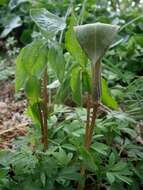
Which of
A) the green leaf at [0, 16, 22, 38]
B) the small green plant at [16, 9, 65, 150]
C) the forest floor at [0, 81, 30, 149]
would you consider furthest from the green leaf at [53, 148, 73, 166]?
the green leaf at [0, 16, 22, 38]

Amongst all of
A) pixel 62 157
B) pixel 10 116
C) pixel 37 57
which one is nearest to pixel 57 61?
pixel 37 57

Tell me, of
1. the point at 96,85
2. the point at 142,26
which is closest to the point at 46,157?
the point at 96,85

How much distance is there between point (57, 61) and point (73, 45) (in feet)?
0.19

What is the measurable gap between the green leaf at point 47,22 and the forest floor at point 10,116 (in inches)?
14.9

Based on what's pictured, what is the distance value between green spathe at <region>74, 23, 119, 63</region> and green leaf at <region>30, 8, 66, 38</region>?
0.16 feet

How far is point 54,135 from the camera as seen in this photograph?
0.87 m

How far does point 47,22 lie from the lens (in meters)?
0.69

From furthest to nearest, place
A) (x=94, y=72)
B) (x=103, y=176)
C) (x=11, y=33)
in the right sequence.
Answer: (x=11, y=33), (x=103, y=176), (x=94, y=72)

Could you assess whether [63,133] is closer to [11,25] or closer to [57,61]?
[57,61]

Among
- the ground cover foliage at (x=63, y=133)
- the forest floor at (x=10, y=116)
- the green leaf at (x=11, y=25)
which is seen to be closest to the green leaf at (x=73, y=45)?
the ground cover foliage at (x=63, y=133)

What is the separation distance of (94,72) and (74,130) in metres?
0.19

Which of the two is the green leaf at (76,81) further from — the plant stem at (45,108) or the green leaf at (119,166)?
the green leaf at (119,166)

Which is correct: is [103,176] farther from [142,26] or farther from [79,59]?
[142,26]

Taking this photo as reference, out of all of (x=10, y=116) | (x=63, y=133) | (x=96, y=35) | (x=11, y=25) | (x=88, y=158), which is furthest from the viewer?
(x=11, y=25)
